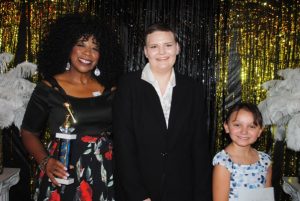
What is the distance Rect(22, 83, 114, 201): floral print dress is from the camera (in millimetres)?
1808

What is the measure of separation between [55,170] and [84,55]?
0.64 meters

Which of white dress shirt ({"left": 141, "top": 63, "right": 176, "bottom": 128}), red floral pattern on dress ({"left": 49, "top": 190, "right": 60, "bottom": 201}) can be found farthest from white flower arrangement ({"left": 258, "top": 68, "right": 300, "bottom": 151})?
red floral pattern on dress ({"left": 49, "top": 190, "right": 60, "bottom": 201})

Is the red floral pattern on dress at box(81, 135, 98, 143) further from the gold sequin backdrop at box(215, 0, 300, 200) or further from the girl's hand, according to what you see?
the gold sequin backdrop at box(215, 0, 300, 200)

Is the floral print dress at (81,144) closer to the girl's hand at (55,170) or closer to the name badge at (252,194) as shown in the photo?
the girl's hand at (55,170)

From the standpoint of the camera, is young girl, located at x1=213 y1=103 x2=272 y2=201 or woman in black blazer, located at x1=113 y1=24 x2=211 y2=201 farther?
young girl, located at x1=213 y1=103 x2=272 y2=201

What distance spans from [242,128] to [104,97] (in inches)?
29.9

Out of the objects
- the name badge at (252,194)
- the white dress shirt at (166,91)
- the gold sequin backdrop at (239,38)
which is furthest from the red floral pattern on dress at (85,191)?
the gold sequin backdrop at (239,38)

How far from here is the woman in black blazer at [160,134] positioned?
5.55 ft

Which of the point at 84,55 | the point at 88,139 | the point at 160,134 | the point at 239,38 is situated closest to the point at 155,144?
the point at 160,134

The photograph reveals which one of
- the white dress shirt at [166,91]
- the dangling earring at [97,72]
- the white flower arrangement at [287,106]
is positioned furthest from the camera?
the dangling earring at [97,72]

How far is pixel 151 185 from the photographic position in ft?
5.63

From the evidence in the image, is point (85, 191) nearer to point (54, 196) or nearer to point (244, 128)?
point (54, 196)

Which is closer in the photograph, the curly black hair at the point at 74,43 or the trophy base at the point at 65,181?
the trophy base at the point at 65,181

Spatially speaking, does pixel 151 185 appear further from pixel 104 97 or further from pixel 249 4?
pixel 249 4
